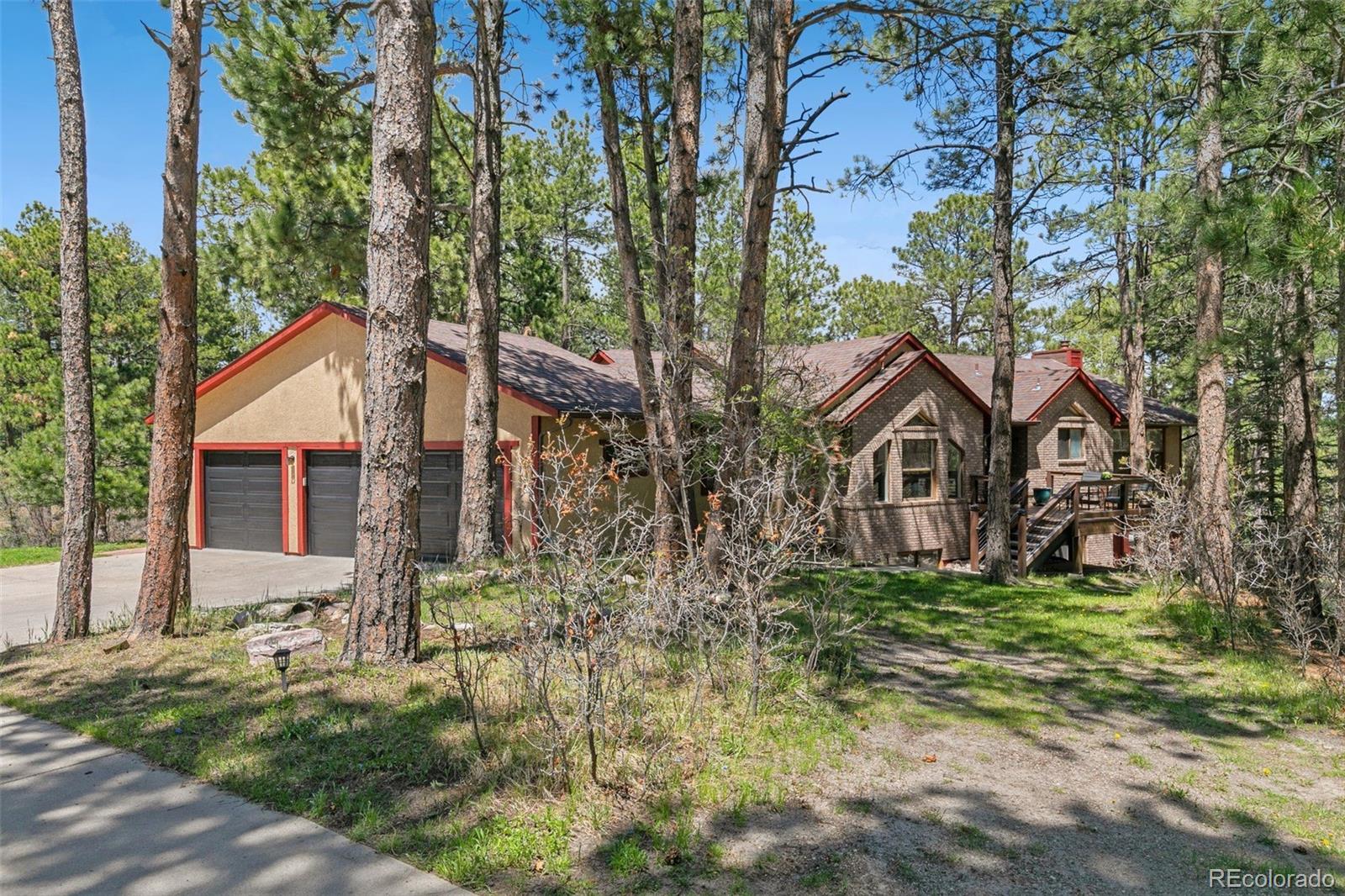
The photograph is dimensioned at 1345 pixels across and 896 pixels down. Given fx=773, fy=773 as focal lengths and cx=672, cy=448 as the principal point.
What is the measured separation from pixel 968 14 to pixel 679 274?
4.57 meters

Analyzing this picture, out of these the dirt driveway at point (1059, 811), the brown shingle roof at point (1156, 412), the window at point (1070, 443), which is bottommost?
the dirt driveway at point (1059, 811)

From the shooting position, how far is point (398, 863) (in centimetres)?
334

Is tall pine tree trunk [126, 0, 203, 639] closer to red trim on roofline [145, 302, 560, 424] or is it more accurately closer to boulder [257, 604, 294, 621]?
boulder [257, 604, 294, 621]

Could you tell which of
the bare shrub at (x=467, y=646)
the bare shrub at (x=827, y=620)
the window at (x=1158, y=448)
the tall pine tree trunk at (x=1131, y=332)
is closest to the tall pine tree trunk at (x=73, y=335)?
the bare shrub at (x=467, y=646)

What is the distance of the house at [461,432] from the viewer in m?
13.7

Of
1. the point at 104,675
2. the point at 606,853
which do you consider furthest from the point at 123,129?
the point at 606,853

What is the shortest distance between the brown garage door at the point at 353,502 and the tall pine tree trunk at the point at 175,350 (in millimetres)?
6090

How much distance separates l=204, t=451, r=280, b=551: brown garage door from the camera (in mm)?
15500

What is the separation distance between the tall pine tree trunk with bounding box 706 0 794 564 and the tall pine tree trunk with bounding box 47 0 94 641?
5.86m

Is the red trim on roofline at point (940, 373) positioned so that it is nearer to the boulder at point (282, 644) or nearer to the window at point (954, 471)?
the window at point (954, 471)

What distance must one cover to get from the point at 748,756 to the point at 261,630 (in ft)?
16.4

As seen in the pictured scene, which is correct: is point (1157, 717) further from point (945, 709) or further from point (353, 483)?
point (353, 483)

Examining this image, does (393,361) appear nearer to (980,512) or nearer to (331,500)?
(331,500)

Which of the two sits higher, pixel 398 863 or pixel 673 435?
pixel 673 435
